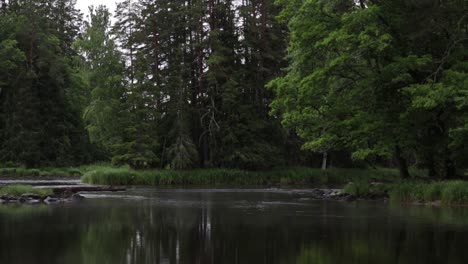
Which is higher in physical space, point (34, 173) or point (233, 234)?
point (34, 173)

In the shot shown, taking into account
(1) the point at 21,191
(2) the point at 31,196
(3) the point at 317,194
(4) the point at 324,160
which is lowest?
(3) the point at 317,194

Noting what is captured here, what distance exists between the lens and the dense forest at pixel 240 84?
30.8m

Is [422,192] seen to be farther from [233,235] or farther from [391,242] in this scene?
[233,235]

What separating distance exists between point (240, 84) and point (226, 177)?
35.2 ft

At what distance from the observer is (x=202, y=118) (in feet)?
181

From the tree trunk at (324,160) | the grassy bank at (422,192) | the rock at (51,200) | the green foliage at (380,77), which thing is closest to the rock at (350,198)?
the grassy bank at (422,192)

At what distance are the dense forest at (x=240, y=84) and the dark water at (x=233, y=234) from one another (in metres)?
7.31

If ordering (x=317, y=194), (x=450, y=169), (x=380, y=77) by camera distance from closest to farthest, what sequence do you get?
(x=380, y=77), (x=450, y=169), (x=317, y=194)

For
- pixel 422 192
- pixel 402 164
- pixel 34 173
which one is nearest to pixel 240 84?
pixel 34 173

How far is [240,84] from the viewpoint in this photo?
56.1 metres

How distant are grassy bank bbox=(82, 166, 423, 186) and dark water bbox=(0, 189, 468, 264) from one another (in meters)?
19.2

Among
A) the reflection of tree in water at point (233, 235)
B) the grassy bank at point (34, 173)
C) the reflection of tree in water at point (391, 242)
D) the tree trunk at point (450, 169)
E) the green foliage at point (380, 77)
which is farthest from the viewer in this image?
the grassy bank at point (34, 173)

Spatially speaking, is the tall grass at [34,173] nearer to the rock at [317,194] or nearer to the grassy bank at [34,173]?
the grassy bank at [34,173]

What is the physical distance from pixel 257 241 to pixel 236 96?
39.8 metres
